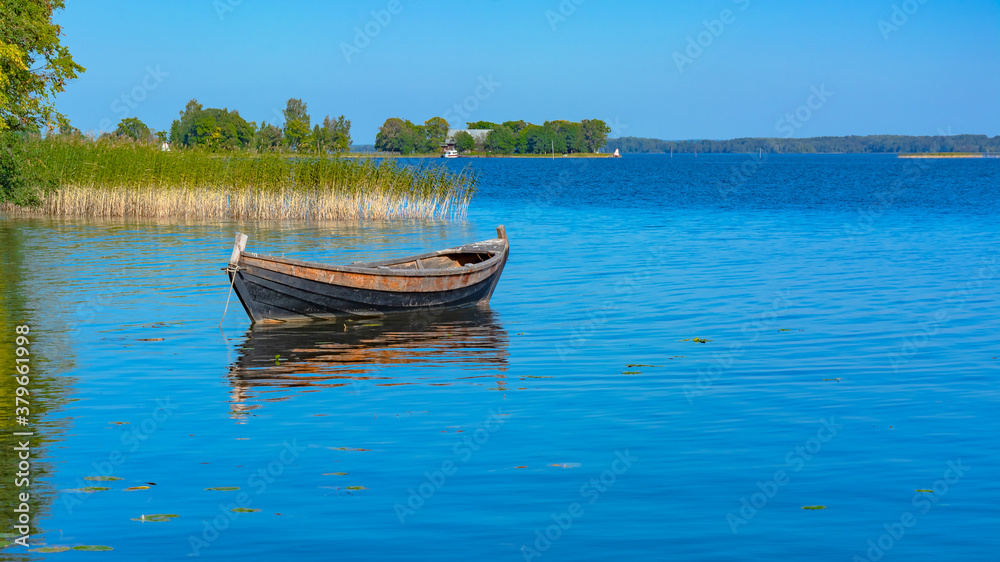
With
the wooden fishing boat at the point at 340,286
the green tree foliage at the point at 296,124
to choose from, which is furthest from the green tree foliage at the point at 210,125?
the wooden fishing boat at the point at 340,286

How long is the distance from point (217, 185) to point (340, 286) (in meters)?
21.0

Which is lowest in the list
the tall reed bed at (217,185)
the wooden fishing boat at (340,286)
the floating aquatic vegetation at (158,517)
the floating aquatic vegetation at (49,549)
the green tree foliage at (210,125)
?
the floating aquatic vegetation at (49,549)

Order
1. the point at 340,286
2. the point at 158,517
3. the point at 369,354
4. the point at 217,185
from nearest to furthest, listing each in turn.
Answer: the point at 158,517 → the point at 369,354 → the point at 340,286 → the point at 217,185

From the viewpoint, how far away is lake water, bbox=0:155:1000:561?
22.1ft

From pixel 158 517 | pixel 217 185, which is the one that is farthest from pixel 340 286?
pixel 217 185

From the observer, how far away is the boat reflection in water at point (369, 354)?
11.5 m

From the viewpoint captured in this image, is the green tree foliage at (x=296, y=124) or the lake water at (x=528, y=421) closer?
the lake water at (x=528, y=421)

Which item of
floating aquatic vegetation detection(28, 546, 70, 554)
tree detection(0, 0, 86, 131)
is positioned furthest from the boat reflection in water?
tree detection(0, 0, 86, 131)

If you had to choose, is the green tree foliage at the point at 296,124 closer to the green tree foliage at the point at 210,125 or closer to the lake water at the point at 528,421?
the green tree foliage at the point at 210,125

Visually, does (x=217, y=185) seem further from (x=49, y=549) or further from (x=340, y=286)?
(x=49, y=549)

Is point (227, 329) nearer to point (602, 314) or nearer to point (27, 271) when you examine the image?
point (602, 314)

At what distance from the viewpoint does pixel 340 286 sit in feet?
51.3

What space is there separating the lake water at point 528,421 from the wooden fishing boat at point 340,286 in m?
0.49

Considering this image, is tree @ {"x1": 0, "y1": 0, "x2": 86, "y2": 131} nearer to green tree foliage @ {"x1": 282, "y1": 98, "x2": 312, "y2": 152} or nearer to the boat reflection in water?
the boat reflection in water
